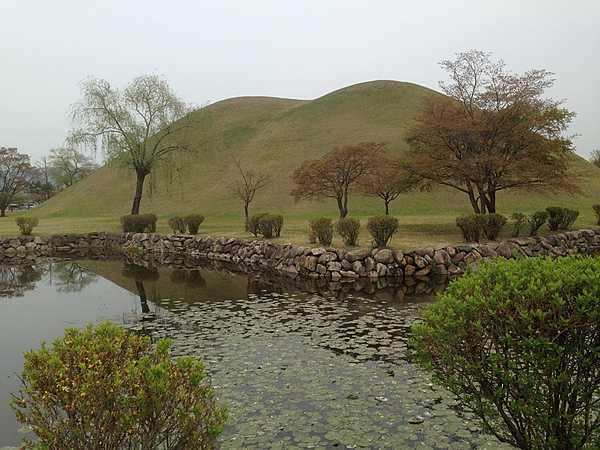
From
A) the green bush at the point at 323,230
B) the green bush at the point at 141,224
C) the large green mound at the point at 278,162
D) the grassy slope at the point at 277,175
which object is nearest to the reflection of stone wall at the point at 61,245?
the green bush at the point at 141,224

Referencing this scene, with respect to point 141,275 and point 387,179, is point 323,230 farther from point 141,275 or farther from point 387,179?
point 387,179

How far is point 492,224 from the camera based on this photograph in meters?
19.0

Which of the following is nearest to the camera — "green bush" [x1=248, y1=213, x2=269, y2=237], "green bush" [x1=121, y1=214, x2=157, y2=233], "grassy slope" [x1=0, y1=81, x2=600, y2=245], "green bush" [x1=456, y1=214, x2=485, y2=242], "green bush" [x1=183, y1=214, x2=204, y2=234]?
"green bush" [x1=456, y1=214, x2=485, y2=242]

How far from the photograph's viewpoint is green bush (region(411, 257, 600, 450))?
2.99 metres

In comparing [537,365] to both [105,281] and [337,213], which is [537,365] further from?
[337,213]

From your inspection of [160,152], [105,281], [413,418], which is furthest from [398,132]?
[413,418]

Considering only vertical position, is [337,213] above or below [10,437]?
above

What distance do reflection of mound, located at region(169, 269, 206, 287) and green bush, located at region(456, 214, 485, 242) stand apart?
1067 centimetres

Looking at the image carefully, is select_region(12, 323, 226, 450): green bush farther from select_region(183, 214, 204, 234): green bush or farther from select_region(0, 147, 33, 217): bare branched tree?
select_region(0, 147, 33, 217): bare branched tree

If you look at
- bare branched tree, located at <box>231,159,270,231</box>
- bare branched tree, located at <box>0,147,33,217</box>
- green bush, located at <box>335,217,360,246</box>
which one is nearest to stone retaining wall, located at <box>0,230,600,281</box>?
green bush, located at <box>335,217,360,246</box>

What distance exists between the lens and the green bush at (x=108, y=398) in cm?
273

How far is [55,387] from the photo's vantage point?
275 cm

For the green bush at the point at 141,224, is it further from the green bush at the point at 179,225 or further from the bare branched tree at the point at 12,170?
the bare branched tree at the point at 12,170

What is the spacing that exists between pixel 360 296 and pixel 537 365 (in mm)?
9881
